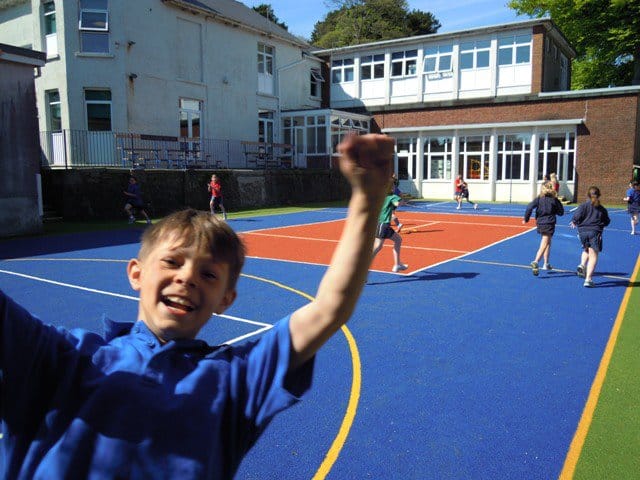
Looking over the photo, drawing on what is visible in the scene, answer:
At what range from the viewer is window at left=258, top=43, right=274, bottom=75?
3359 cm

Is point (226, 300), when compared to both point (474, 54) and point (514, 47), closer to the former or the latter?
point (514, 47)

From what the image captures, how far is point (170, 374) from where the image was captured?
1633 mm

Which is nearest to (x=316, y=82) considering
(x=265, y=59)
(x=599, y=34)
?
(x=265, y=59)

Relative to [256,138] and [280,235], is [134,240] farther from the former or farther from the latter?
[256,138]

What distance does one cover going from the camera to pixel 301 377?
5.56 ft

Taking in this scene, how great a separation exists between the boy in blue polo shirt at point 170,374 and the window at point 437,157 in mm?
34744

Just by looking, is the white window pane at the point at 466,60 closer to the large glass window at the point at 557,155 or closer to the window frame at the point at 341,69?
the large glass window at the point at 557,155

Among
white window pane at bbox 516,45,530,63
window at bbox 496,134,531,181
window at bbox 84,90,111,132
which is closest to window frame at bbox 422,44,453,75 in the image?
white window pane at bbox 516,45,530,63

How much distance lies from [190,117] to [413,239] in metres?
17.5

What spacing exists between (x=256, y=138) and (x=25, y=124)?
17379mm

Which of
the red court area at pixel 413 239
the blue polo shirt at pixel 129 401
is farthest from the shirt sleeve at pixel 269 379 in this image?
the red court area at pixel 413 239

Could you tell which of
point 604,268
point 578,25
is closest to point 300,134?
point 578,25

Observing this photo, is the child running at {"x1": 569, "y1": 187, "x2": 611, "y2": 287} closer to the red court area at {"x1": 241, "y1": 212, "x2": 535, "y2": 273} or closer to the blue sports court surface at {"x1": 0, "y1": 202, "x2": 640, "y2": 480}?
the blue sports court surface at {"x1": 0, "y1": 202, "x2": 640, "y2": 480}

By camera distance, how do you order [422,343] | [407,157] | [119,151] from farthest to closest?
[407,157], [119,151], [422,343]
